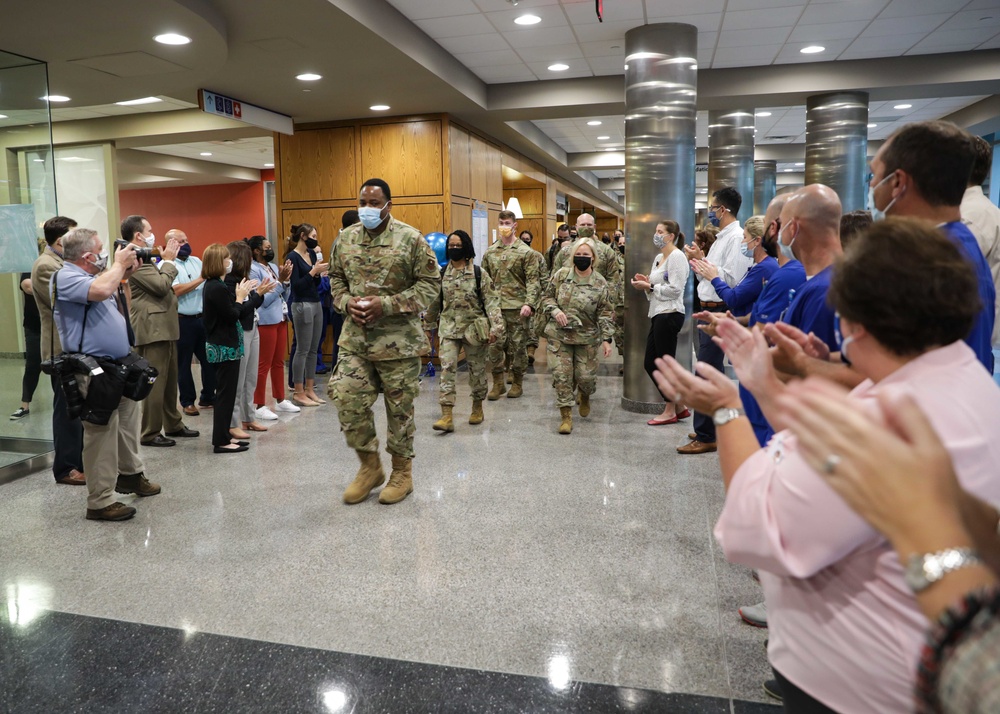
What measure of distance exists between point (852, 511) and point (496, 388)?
6215 millimetres

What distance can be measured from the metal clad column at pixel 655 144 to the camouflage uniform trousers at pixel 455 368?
152 cm

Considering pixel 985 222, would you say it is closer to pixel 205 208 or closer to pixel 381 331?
pixel 381 331

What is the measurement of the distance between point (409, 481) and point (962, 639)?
3609 mm

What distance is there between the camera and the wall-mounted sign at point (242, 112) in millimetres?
7345

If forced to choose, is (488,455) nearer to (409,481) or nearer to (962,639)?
(409,481)

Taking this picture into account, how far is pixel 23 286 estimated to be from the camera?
4.99m

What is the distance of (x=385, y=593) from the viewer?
113 inches

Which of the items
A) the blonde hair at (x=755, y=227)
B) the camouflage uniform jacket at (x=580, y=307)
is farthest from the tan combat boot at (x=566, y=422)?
the blonde hair at (x=755, y=227)

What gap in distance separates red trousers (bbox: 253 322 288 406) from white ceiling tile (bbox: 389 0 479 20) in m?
2.92

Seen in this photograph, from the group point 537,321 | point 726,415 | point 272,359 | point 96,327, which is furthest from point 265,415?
point 726,415

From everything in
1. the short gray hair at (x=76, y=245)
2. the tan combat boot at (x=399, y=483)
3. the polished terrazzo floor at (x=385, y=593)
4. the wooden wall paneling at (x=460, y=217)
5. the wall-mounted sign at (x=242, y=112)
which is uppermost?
the wall-mounted sign at (x=242, y=112)

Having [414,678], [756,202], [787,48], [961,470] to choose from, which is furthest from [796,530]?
[756,202]

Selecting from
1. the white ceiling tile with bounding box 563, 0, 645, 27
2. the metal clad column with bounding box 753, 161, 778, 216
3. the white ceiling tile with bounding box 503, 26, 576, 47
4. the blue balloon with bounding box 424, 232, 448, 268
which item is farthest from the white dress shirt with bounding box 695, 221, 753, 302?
the metal clad column with bounding box 753, 161, 778, 216

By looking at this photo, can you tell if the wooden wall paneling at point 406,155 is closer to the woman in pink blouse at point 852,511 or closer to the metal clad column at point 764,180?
the woman in pink blouse at point 852,511
